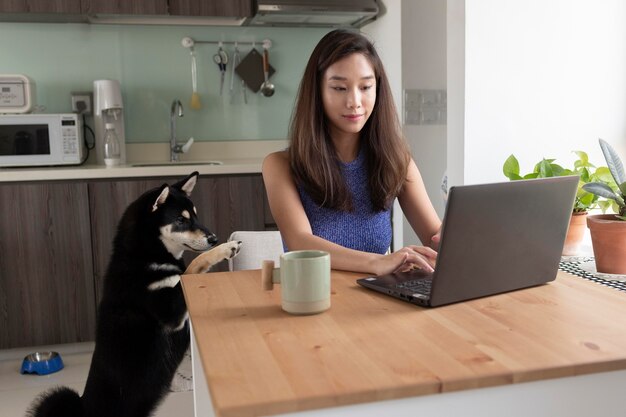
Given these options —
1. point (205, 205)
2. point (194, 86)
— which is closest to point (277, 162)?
point (205, 205)

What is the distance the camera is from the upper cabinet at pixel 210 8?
3.18 meters

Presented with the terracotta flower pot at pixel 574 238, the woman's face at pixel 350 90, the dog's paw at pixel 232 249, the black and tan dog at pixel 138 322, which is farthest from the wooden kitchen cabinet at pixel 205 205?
the terracotta flower pot at pixel 574 238

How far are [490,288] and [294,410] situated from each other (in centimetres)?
52

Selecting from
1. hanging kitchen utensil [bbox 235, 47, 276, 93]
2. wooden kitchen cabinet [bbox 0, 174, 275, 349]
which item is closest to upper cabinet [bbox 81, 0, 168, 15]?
hanging kitchen utensil [bbox 235, 47, 276, 93]

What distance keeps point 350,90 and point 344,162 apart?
0.25 meters

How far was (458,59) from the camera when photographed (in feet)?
6.52

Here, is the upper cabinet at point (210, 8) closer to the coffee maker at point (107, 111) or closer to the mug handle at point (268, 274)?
the coffee maker at point (107, 111)

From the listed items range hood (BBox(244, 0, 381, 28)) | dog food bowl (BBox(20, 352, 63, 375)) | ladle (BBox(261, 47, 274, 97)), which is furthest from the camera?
ladle (BBox(261, 47, 274, 97))

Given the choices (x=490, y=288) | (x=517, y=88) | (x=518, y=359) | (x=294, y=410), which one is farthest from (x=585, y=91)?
(x=294, y=410)

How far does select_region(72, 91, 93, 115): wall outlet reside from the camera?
3.38 meters

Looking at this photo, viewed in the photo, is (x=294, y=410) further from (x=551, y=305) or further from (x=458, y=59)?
(x=458, y=59)

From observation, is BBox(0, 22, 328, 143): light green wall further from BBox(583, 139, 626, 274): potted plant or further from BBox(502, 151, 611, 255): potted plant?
BBox(583, 139, 626, 274): potted plant

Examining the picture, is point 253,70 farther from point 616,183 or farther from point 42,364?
point 616,183

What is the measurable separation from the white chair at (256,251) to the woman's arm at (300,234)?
0.90 ft
